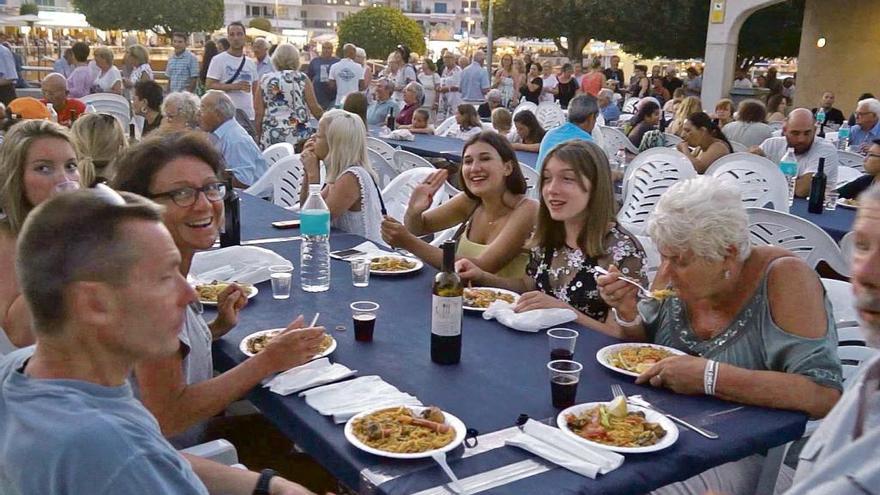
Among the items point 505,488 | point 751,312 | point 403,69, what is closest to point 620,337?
point 751,312

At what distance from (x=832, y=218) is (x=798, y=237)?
108cm

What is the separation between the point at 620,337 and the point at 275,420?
4.30 ft

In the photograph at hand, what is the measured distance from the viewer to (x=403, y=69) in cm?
1372

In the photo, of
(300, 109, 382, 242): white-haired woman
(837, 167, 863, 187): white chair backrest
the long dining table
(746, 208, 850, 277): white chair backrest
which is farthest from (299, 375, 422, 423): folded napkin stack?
(837, 167, 863, 187): white chair backrest

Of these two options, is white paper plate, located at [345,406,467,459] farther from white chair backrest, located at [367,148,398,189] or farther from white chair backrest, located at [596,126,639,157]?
white chair backrest, located at [596,126,639,157]

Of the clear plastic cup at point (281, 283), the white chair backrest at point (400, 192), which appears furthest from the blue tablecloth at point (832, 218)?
the clear plastic cup at point (281, 283)

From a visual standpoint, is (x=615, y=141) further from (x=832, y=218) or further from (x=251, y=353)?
(x=251, y=353)

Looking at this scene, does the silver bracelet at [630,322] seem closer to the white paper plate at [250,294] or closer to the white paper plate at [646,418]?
the white paper plate at [646,418]

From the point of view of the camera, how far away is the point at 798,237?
451 cm

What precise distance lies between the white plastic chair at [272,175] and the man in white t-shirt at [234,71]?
3.28 m

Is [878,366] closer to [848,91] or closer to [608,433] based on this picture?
[608,433]

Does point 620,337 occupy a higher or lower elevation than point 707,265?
lower

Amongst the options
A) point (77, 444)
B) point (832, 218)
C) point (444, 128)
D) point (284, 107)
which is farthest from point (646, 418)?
point (444, 128)

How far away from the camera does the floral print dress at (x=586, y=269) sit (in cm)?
323
